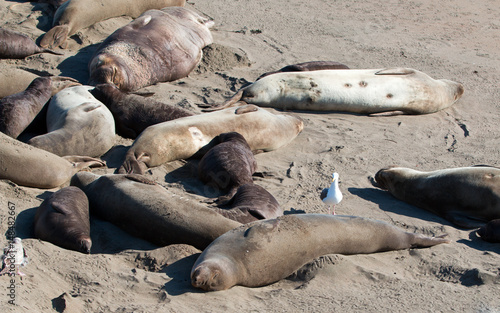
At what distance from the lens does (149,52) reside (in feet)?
27.5

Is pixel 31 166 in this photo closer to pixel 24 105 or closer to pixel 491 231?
pixel 24 105

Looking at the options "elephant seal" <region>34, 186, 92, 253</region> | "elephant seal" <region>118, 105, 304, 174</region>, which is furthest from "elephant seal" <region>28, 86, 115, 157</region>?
"elephant seal" <region>34, 186, 92, 253</region>

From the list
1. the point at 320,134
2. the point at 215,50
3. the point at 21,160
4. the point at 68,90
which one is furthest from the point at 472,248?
the point at 215,50

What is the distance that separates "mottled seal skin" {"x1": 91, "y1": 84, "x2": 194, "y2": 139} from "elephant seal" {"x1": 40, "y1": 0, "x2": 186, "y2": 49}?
2.30 metres

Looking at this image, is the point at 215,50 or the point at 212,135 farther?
the point at 215,50

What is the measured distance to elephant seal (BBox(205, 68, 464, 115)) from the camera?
26.5ft

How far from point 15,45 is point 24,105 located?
2108 millimetres

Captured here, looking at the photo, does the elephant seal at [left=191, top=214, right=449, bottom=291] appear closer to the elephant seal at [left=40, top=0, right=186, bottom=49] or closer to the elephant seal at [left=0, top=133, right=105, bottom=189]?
the elephant seal at [left=0, top=133, right=105, bottom=189]

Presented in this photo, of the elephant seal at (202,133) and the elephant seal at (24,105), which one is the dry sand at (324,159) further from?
the elephant seal at (24,105)

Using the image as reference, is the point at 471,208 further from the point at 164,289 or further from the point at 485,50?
the point at 485,50

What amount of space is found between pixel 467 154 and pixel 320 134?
165 centimetres

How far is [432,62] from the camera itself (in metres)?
9.91

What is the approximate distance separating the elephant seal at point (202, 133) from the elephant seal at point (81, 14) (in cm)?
320

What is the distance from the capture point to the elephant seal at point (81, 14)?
349 inches
